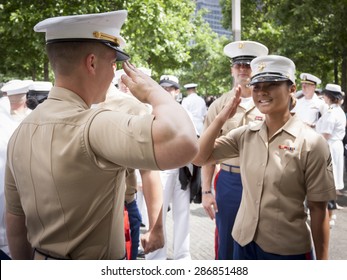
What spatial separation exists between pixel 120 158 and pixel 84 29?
0.55 m

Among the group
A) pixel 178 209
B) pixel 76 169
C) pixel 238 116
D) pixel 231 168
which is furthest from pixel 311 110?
pixel 76 169

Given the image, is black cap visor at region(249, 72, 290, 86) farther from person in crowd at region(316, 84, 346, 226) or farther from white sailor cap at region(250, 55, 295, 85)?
person in crowd at region(316, 84, 346, 226)

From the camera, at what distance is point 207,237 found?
609 cm

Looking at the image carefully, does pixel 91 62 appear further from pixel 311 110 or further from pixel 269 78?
pixel 311 110

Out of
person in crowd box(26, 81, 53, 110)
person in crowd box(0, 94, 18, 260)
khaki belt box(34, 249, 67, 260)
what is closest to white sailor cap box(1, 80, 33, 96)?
person in crowd box(26, 81, 53, 110)

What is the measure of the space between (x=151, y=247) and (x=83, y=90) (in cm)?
119

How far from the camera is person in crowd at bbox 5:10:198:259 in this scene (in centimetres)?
146

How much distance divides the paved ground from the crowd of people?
185 cm

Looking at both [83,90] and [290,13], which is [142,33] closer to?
[290,13]

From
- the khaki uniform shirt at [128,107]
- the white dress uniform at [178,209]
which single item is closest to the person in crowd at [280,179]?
the khaki uniform shirt at [128,107]

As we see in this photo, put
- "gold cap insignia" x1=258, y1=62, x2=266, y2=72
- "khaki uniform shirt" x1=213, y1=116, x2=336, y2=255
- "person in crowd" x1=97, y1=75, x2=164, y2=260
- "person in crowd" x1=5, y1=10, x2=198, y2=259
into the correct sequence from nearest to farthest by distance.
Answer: "person in crowd" x1=5, y1=10, x2=198, y2=259
"khaki uniform shirt" x1=213, y1=116, x2=336, y2=255
"person in crowd" x1=97, y1=75, x2=164, y2=260
"gold cap insignia" x1=258, y1=62, x2=266, y2=72

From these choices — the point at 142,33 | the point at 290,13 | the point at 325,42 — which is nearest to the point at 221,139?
the point at 142,33

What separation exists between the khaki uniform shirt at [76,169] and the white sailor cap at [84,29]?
201 millimetres

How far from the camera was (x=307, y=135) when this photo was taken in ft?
8.74
